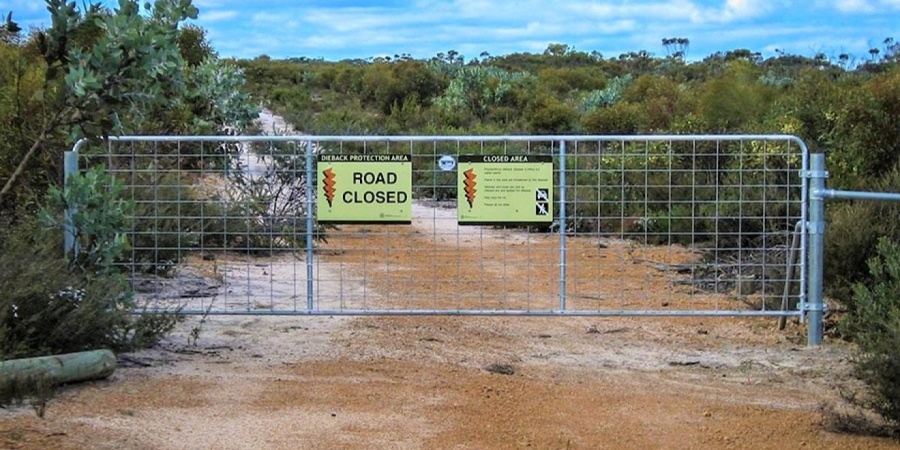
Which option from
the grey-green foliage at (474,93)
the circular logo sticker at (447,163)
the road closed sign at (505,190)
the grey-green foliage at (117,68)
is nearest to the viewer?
the grey-green foliage at (117,68)

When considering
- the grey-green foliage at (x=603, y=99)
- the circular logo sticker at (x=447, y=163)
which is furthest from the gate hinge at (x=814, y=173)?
the grey-green foliage at (x=603, y=99)

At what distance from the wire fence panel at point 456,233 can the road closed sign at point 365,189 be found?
0.04 ft

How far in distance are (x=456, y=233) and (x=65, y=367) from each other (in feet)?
20.2

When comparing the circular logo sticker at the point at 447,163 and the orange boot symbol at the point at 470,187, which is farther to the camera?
the orange boot symbol at the point at 470,187

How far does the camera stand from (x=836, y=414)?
7.42m

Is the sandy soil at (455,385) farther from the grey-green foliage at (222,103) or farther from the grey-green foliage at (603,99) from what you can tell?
the grey-green foliage at (603,99)

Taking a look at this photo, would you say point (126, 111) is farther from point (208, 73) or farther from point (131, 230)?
point (208, 73)

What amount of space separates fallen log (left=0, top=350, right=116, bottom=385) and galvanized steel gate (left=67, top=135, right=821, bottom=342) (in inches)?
69.5

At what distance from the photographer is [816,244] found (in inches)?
383

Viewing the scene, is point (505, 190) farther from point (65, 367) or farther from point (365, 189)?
point (65, 367)

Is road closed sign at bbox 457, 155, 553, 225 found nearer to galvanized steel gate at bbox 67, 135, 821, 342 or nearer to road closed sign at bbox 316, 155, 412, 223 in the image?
galvanized steel gate at bbox 67, 135, 821, 342

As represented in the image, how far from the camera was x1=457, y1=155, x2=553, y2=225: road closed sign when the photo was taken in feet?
32.4

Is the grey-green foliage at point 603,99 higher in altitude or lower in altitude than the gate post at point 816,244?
higher

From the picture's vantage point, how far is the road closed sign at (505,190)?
9.88 meters
